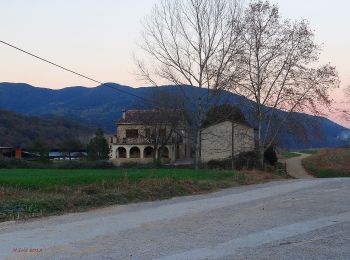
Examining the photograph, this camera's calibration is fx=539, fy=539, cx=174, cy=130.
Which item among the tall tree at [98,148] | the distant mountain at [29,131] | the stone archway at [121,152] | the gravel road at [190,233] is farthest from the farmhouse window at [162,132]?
the gravel road at [190,233]

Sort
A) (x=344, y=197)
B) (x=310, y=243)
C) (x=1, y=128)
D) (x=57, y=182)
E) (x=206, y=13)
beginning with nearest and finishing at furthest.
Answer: (x=310, y=243) → (x=344, y=197) → (x=57, y=182) → (x=206, y=13) → (x=1, y=128)

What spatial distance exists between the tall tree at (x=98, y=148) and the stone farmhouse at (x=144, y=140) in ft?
5.77

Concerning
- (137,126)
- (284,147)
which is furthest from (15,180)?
(137,126)

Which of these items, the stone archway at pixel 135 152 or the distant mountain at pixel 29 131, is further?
the distant mountain at pixel 29 131

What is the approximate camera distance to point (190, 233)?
11773mm

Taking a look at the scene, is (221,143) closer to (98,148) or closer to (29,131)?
(98,148)

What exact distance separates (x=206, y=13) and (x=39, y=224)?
37603mm

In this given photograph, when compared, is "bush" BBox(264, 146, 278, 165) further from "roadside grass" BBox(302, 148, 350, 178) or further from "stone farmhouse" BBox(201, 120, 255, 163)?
"roadside grass" BBox(302, 148, 350, 178)

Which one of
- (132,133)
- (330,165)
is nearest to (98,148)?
(132,133)

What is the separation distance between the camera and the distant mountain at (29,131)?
379 feet

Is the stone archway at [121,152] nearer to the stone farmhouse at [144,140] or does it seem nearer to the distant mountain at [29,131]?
the stone farmhouse at [144,140]

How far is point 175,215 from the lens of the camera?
15594mm

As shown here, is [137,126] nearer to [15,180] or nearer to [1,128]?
[1,128]

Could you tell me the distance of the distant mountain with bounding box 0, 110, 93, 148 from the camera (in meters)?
116
